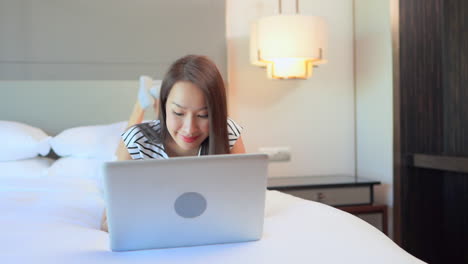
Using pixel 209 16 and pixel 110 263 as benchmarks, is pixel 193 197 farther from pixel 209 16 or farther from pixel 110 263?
pixel 209 16

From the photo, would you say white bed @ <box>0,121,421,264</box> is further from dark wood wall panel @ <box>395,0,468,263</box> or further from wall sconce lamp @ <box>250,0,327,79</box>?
wall sconce lamp @ <box>250,0,327,79</box>

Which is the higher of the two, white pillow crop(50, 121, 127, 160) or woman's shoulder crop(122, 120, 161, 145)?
woman's shoulder crop(122, 120, 161, 145)

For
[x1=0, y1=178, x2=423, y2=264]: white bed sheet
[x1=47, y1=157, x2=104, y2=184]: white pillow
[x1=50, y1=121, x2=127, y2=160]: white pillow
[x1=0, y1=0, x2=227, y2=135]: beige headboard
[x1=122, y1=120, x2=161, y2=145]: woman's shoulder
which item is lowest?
[x1=0, y1=178, x2=423, y2=264]: white bed sheet

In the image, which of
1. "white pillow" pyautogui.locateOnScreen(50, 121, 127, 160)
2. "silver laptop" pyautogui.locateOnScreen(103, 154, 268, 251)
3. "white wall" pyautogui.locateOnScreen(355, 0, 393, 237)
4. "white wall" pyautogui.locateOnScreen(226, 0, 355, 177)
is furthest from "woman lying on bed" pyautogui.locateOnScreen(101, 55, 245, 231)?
"white wall" pyautogui.locateOnScreen(355, 0, 393, 237)

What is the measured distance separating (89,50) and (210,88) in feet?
5.45

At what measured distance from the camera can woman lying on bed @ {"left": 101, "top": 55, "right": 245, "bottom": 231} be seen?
1.29 metres

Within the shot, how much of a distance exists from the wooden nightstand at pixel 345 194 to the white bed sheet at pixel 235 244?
3.98ft

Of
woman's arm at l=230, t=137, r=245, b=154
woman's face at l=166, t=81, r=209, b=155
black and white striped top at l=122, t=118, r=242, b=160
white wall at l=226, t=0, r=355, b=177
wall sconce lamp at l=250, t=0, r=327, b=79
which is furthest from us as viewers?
white wall at l=226, t=0, r=355, b=177

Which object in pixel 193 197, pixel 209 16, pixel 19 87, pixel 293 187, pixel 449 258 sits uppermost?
pixel 209 16

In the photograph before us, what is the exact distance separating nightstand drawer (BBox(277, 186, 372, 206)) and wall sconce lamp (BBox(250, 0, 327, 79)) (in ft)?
2.09

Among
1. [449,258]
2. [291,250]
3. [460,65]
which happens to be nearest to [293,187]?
[449,258]

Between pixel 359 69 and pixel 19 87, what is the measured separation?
6.63 ft

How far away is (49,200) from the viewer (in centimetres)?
156

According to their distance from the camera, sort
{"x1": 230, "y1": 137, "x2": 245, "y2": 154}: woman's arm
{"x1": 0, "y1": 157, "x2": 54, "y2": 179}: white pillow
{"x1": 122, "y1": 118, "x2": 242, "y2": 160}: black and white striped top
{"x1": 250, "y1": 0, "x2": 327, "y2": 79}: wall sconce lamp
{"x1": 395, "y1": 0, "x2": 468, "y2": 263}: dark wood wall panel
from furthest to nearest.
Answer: {"x1": 250, "y1": 0, "x2": 327, "y2": 79}: wall sconce lamp → {"x1": 395, "y1": 0, "x2": 468, "y2": 263}: dark wood wall panel → {"x1": 0, "y1": 157, "x2": 54, "y2": 179}: white pillow → {"x1": 230, "y1": 137, "x2": 245, "y2": 154}: woman's arm → {"x1": 122, "y1": 118, "x2": 242, "y2": 160}: black and white striped top
